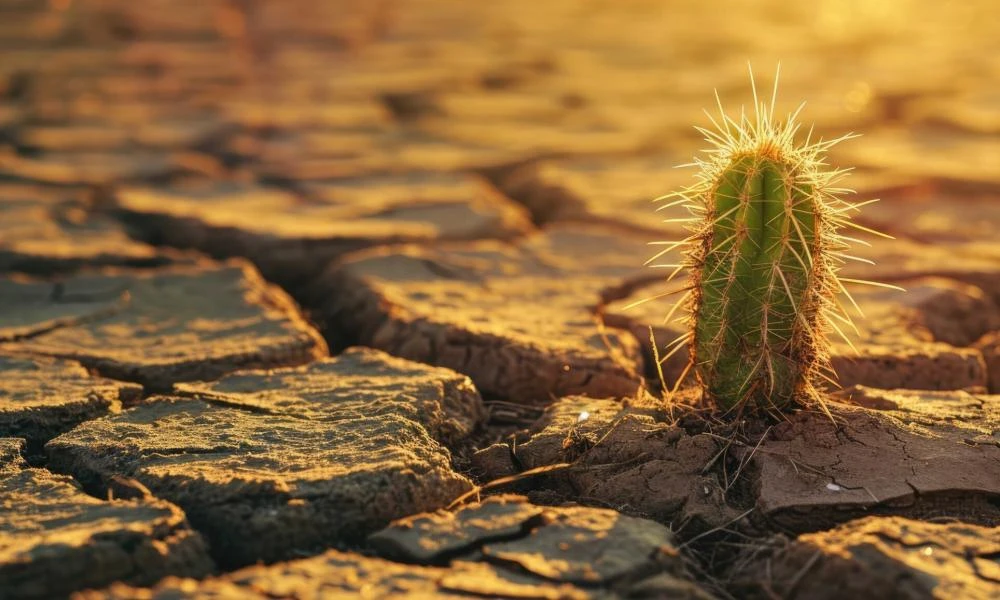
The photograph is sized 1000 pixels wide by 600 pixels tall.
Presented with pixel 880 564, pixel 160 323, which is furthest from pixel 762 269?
pixel 160 323

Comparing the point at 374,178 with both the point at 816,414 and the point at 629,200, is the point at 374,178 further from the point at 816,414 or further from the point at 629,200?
the point at 816,414

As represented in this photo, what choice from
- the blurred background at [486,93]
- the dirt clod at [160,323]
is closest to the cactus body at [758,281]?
the dirt clod at [160,323]

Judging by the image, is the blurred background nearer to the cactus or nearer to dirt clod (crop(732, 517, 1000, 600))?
the cactus

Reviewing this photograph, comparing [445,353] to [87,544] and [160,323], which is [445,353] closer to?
[160,323]

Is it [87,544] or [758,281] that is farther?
[758,281]

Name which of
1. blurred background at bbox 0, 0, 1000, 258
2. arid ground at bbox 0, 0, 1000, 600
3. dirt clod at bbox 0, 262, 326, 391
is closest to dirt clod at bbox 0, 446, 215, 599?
arid ground at bbox 0, 0, 1000, 600

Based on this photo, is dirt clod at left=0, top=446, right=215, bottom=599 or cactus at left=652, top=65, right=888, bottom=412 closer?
dirt clod at left=0, top=446, right=215, bottom=599

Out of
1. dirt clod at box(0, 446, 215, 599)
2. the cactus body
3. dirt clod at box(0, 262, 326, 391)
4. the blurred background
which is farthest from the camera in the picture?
the blurred background
